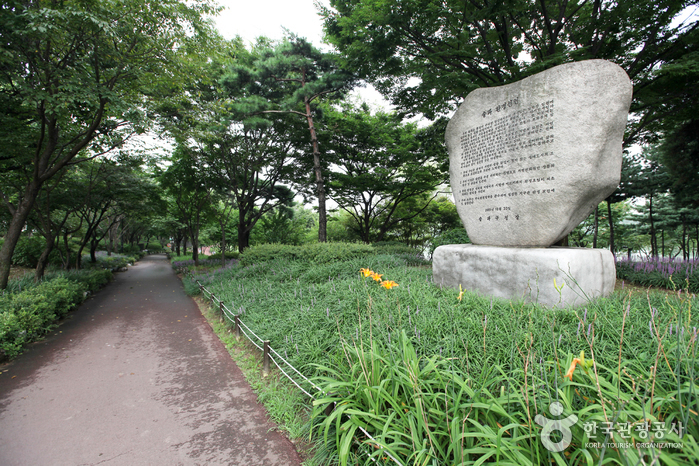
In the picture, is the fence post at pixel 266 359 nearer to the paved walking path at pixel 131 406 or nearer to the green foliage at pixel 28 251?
the paved walking path at pixel 131 406

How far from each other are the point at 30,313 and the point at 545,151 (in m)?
9.15

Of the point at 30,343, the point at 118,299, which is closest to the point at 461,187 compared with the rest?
the point at 30,343

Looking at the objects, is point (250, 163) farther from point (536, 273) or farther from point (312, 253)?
point (536, 273)

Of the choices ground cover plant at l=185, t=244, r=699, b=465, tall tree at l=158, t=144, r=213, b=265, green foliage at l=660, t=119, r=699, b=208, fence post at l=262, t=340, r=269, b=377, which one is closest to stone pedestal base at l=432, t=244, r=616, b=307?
ground cover plant at l=185, t=244, r=699, b=465

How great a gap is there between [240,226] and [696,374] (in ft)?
54.9

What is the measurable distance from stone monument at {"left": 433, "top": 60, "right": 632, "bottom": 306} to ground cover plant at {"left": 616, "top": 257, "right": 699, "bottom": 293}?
378 centimetres

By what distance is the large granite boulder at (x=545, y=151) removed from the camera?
3545 mm

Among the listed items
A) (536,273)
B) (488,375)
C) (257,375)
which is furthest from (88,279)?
(536,273)

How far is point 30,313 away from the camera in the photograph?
5.48m

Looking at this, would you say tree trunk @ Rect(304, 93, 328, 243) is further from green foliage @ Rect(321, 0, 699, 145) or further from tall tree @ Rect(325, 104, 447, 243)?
green foliage @ Rect(321, 0, 699, 145)

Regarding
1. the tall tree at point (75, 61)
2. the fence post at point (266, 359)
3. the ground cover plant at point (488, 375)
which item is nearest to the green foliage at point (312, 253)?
the ground cover plant at point (488, 375)

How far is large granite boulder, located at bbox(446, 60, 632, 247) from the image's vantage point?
3545 millimetres

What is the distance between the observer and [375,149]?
14445 millimetres

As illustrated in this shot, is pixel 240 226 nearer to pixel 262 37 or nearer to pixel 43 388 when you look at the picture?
pixel 262 37
